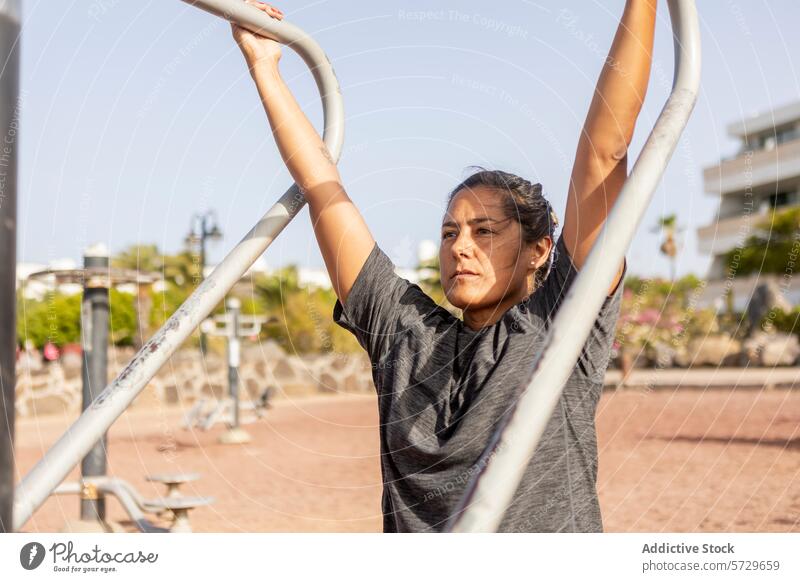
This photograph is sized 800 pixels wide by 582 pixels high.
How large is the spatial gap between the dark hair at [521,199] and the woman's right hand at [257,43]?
1.33ft

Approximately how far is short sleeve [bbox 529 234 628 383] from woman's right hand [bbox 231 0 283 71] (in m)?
0.61

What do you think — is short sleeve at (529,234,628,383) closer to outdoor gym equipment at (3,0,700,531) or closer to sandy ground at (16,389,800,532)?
outdoor gym equipment at (3,0,700,531)

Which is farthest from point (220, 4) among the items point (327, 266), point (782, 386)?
point (782, 386)

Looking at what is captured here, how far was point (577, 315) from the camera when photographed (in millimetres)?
968

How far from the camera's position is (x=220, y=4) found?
1352 mm

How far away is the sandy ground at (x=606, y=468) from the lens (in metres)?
4.52

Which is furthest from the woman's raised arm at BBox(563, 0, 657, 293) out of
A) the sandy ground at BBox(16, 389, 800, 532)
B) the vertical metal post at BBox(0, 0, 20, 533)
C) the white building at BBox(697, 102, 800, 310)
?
the white building at BBox(697, 102, 800, 310)

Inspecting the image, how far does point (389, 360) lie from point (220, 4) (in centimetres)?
64

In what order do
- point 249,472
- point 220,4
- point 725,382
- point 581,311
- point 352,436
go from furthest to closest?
point 725,382 → point 352,436 → point 249,472 → point 220,4 → point 581,311

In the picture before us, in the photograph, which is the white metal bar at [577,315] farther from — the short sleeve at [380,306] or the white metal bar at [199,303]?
the white metal bar at [199,303]

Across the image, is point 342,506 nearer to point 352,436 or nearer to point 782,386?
point 352,436

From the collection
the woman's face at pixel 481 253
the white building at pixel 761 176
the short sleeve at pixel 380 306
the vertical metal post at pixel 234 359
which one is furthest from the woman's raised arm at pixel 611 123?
the white building at pixel 761 176

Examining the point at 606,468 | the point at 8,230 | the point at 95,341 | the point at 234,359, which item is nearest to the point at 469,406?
the point at 8,230

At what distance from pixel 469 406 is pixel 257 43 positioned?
727 mm
